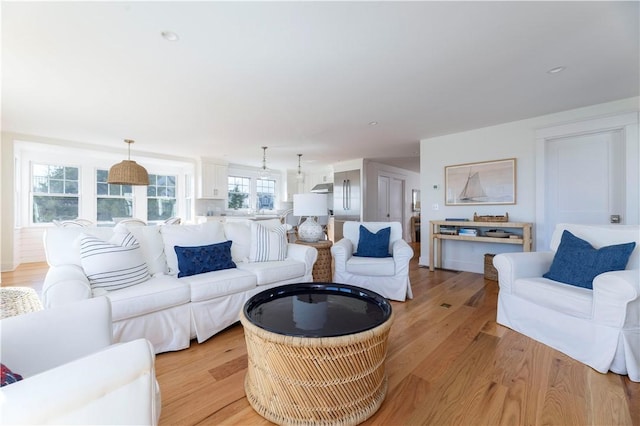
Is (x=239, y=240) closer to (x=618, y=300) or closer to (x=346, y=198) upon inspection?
(x=618, y=300)

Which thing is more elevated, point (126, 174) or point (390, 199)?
point (126, 174)

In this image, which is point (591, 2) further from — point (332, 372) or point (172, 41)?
point (172, 41)

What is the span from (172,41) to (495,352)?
326 centimetres

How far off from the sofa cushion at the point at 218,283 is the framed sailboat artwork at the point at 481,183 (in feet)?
11.8

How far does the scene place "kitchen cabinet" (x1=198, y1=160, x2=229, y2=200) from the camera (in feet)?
20.6

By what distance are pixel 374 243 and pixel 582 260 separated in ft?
6.06

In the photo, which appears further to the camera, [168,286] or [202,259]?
[202,259]

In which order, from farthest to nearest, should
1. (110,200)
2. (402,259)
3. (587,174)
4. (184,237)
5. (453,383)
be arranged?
(110,200) < (587,174) < (402,259) < (184,237) < (453,383)

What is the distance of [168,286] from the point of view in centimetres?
202

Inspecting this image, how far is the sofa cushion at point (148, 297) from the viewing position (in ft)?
5.86

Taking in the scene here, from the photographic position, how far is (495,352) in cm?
196

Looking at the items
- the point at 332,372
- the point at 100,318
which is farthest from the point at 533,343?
the point at 100,318

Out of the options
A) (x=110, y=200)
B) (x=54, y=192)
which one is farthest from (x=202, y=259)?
(x=54, y=192)

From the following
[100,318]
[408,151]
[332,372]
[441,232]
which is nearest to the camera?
[100,318]
